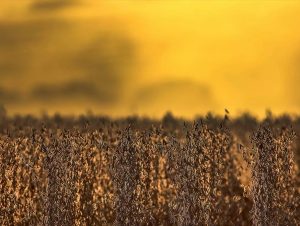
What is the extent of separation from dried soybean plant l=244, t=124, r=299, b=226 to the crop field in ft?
0.14

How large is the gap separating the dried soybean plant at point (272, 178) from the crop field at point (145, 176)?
0.14 feet

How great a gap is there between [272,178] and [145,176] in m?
5.31

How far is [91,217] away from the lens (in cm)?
3186

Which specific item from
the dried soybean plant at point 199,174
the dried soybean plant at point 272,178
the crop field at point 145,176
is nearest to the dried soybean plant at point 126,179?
the crop field at point 145,176

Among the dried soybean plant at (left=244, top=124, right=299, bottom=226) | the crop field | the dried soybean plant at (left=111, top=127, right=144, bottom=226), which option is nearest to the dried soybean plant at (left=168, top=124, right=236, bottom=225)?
the crop field

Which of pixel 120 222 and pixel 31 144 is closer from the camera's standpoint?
pixel 120 222

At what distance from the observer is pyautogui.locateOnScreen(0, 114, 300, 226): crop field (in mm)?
30812

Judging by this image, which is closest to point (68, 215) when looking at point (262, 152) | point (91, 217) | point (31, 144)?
point (91, 217)

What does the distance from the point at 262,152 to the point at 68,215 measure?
27.8ft

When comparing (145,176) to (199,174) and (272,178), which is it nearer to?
(199,174)

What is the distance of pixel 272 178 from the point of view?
31578 millimetres

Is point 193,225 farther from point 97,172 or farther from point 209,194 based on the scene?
point 97,172

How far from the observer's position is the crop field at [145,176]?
30.8 metres

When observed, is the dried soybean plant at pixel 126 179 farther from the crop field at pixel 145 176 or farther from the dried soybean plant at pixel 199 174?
the dried soybean plant at pixel 199 174
